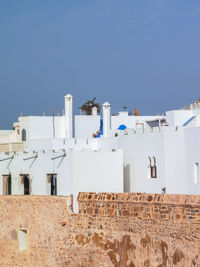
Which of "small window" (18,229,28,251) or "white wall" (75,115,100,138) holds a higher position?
"white wall" (75,115,100,138)

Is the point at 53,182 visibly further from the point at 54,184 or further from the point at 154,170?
the point at 154,170

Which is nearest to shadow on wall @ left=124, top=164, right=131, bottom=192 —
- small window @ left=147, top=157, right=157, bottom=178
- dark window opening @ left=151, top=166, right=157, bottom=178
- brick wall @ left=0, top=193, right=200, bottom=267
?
small window @ left=147, top=157, right=157, bottom=178

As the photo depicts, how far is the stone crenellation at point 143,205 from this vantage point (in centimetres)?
1152

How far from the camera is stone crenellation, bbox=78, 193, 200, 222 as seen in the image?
1152cm

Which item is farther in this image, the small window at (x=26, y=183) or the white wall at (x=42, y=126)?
the white wall at (x=42, y=126)

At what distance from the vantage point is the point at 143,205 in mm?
12586

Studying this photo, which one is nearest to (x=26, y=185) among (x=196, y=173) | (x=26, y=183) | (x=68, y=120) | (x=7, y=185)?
(x=26, y=183)

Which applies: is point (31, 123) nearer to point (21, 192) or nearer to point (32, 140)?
point (32, 140)

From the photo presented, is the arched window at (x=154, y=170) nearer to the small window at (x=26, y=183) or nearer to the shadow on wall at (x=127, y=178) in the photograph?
the shadow on wall at (x=127, y=178)

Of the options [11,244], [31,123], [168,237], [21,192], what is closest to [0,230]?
[11,244]

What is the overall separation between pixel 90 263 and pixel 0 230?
497cm

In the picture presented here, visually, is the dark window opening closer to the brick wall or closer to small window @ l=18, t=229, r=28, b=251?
the brick wall

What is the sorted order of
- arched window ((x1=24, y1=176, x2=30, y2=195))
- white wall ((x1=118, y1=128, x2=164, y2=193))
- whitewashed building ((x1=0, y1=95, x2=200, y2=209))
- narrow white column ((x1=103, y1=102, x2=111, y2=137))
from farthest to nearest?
narrow white column ((x1=103, y1=102, x2=111, y2=137)), arched window ((x1=24, y1=176, x2=30, y2=195)), white wall ((x1=118, y1=128, x2=164, y2=193)), whitewashed building ((x1=0, y1=95, x2=200, y2=209))

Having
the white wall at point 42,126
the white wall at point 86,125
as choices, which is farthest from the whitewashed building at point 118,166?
the white wall at point 86,125
